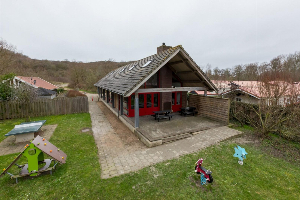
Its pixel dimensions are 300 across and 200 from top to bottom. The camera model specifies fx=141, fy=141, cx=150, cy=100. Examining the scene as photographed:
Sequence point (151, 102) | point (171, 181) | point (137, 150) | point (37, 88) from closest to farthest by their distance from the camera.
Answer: point (171, 181)
point (137, 150)
point (151, 102)
point (37, 88)

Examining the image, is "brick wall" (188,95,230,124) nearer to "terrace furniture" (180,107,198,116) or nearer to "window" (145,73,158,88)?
"terrace furniture" (180,107,198,116)

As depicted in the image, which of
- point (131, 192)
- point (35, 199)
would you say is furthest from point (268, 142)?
point (35, 199)

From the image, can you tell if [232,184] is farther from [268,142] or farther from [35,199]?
[35,199]

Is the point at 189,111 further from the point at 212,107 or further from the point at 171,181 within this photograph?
the point at 171,181

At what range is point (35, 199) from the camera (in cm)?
379

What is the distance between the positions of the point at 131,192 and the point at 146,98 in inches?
317

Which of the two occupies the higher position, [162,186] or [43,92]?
[43,92]

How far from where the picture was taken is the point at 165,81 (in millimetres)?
11672

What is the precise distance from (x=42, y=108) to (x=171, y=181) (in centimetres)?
1297

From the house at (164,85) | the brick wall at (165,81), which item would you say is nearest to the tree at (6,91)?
the house at (164,85)

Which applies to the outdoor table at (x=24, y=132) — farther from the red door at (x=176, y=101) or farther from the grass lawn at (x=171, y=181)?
the red door at (x=176, y=101)

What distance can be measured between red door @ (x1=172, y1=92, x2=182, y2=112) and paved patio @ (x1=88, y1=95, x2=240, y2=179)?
473cm

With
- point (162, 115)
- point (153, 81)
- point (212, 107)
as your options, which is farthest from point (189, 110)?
point (153, 81)

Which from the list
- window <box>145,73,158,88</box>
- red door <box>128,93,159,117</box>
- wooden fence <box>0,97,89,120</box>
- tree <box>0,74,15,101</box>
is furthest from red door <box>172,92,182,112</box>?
tree <box>0,74,15,101</box>
